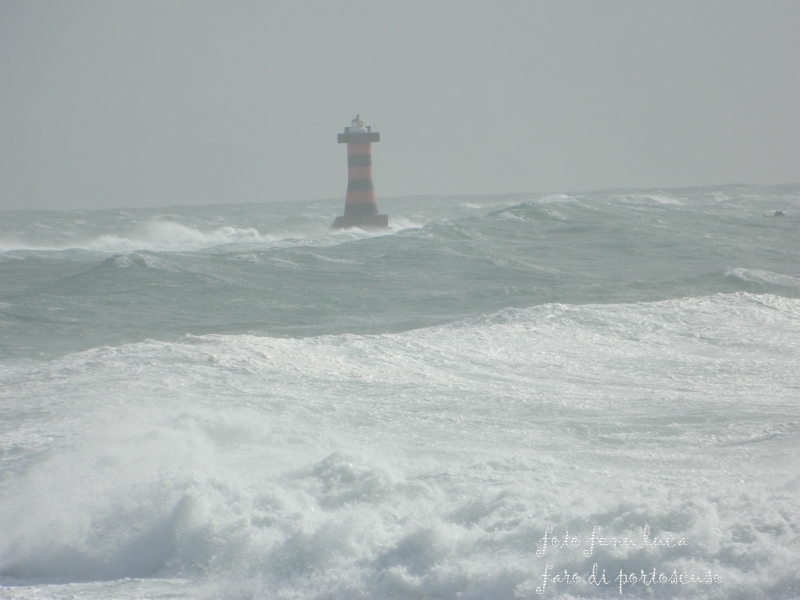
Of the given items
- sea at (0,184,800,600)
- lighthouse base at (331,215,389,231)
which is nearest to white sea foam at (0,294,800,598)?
sea at (0,184,800,600)

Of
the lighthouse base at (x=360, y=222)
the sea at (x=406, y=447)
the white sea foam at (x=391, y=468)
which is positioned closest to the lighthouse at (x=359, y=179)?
the lighthouse base at (x=360, y=222)

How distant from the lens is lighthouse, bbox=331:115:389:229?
19.4m

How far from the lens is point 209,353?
18.1 feet

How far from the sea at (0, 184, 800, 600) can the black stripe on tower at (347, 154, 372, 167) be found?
10962 millimetres

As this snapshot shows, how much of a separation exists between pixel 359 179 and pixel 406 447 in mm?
15763

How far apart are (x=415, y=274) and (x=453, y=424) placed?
6.34 m

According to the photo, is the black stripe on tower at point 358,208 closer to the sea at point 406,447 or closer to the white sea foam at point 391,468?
the sea at point 406,447

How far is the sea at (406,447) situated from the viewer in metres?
3.04

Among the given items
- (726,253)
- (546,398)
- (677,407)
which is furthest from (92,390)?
(726,253)

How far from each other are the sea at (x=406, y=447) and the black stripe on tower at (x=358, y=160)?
36.0ft

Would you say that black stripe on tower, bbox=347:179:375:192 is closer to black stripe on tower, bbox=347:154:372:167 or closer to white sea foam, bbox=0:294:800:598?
black stripe on tower, bbox=347:154:372:167

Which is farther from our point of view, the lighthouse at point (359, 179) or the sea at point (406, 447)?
the lighthouse at point (359, 179)

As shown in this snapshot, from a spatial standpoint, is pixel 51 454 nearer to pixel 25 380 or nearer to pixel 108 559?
pixel 108 559

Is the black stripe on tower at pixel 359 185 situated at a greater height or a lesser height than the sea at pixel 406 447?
greater
